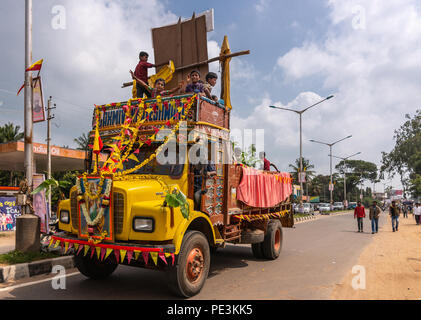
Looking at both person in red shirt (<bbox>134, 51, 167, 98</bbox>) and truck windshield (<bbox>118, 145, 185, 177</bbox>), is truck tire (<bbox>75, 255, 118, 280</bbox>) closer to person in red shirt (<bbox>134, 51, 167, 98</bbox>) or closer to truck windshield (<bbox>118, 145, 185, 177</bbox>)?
truck windshield (<bbox>118, 145, 185, 177</bbox>)

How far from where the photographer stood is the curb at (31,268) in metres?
5.92

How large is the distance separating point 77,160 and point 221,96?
20.1 m

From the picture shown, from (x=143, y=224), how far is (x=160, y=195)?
1.78 ft

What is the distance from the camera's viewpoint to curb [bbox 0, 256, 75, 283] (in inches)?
233

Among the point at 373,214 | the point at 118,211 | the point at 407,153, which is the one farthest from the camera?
the point at 407,153

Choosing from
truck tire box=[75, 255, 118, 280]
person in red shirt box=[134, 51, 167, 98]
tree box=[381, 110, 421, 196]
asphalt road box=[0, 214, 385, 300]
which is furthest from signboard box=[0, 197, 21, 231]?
tree box=[381, 110, 421, 196]

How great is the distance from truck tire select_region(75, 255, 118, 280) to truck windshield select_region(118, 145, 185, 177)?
1608mm

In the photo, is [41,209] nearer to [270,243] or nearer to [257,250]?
[257,250]

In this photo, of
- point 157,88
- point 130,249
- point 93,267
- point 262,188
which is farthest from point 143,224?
point 262,188

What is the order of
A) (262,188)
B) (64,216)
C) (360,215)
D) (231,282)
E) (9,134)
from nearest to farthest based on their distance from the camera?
(64,216)
(231,282)
(262,188)
(360,215)
(9,134)

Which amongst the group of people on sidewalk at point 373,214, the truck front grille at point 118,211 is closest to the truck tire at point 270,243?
the truck front grille at point 118,211

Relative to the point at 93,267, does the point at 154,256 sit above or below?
above

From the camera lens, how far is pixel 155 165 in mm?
5602
